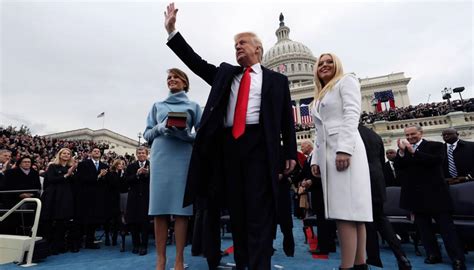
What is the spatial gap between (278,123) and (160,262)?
1.62 metres

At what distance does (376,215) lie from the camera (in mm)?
3305

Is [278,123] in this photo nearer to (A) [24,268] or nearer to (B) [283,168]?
(B) [283,168]

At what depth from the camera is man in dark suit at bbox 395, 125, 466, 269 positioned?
11.1ft

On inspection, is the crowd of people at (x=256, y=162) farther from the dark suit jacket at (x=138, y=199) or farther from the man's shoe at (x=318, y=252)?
the dark suit jacket at (x=138, y=199)

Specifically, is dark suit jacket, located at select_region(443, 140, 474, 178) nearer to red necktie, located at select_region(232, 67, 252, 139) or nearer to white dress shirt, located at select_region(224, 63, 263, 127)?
white dress shirt, located at select_region(224, 63, 263, 127)

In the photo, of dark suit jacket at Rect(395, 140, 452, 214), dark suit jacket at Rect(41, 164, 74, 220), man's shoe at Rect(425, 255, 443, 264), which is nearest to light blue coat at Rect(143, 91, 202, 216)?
dark suit jacket at Rect(395, 140, 452, 214)

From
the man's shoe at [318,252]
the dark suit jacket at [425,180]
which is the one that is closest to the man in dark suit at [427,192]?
the dark suit jacket at [425,180]

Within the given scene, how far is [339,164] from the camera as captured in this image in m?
1.96

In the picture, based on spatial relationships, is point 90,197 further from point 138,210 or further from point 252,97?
point 252,97

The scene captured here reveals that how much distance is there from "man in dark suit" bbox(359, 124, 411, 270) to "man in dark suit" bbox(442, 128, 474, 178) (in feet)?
8.12

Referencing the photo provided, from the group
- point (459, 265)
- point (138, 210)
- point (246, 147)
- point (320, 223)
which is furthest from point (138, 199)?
point (459, 265)

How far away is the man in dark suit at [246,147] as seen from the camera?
6.04ft

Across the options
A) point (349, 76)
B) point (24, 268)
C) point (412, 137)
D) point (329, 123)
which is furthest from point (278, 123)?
point (24, 268)

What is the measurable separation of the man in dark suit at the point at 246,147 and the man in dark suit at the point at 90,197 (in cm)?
399
